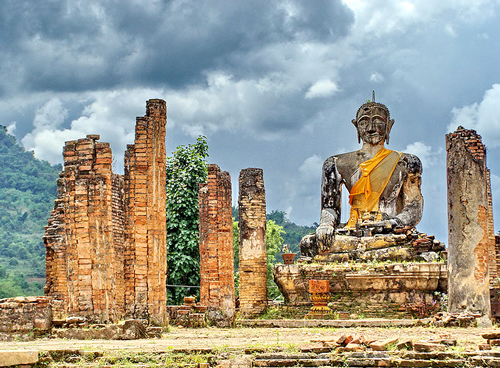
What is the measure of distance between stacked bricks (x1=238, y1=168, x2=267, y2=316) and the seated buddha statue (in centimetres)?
161

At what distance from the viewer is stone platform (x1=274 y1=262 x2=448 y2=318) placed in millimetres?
15953

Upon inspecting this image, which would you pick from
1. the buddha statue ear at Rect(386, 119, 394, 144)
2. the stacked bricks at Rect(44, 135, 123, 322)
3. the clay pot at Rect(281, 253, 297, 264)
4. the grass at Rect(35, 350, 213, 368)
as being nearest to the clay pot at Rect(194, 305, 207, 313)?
the clay pot at Rect(281, 253, 297, 264)

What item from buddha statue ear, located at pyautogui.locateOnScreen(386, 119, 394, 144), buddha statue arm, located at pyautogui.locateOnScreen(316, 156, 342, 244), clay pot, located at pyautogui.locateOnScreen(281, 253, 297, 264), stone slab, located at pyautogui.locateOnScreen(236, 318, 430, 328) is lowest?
stone slab, located at pyautogui.locateOnScreen(236, 318, 430, 328)

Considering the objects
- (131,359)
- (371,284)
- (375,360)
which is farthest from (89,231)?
(371,284)

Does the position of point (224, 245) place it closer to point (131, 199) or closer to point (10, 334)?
point (131, 199)

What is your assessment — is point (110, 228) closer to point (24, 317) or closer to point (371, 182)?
point (24, 317)

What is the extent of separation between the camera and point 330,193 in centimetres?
2042

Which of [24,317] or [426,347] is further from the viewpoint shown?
[24,317]

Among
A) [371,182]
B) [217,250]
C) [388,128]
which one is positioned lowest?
[217,250]

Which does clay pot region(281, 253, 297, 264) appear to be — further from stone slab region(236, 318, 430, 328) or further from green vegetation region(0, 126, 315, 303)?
green vegetation region(0, 126, 315, 303)

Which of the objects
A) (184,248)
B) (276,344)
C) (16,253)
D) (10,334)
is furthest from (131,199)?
(16,253)

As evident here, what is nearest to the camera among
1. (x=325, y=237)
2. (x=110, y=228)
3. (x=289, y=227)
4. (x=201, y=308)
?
(x=110, y=228)

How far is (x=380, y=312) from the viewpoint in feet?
52.3

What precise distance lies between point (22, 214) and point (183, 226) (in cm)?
3926
